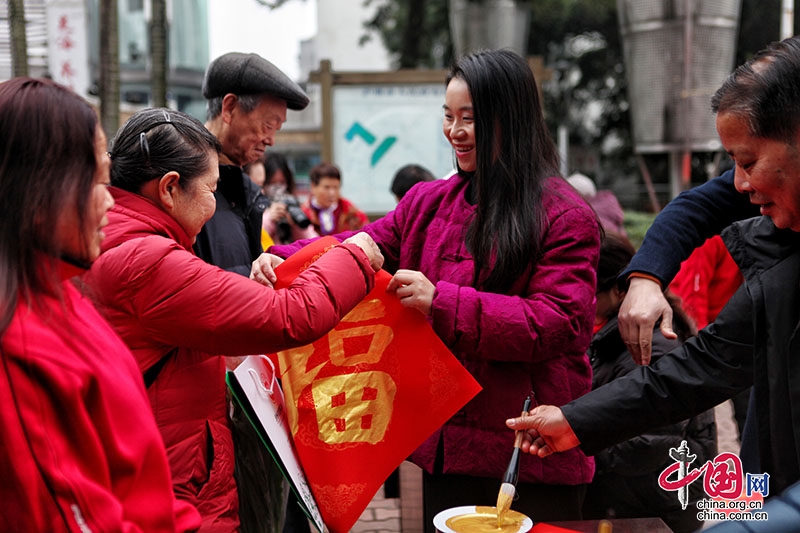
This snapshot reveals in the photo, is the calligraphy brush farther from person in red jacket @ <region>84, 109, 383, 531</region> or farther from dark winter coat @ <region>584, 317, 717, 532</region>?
dark winter coat @ <region>584, 317, 717, 532</region>

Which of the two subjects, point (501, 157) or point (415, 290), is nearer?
point (415, 290)

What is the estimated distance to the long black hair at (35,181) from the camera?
1.44 meters

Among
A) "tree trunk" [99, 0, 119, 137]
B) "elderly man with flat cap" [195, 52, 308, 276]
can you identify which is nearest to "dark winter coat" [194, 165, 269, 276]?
"elderly man with flat cap" [195, 52, 308, 276]

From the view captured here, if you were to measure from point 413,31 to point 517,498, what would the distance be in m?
17.2

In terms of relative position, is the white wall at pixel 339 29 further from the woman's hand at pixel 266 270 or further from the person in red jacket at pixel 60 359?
the person in red jacket at pixel 60 359

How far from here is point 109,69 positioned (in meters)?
7.19

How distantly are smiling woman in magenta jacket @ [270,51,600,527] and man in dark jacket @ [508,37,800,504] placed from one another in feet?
0.69

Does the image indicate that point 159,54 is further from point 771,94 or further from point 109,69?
point 771,94

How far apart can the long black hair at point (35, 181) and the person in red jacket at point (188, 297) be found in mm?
395

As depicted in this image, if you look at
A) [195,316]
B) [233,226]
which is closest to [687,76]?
[233,226]

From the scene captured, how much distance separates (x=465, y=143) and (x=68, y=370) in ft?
4.77

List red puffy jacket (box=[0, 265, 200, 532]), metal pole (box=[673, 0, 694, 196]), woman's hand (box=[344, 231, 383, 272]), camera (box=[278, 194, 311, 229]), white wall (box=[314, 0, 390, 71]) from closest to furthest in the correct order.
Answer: red puffy jacket (box=[0, 265, 200, 532]), woman's hand (box=[344, 231, 383, 272]), camera (box=[278, 194, 311, 229]), metal pole (box=[673, 0, 694, 196]), white wall (box=[314, 0, 390, 71])

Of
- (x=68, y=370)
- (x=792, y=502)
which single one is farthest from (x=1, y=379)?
(x=792, y=502)

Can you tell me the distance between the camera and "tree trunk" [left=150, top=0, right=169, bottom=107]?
815cm
